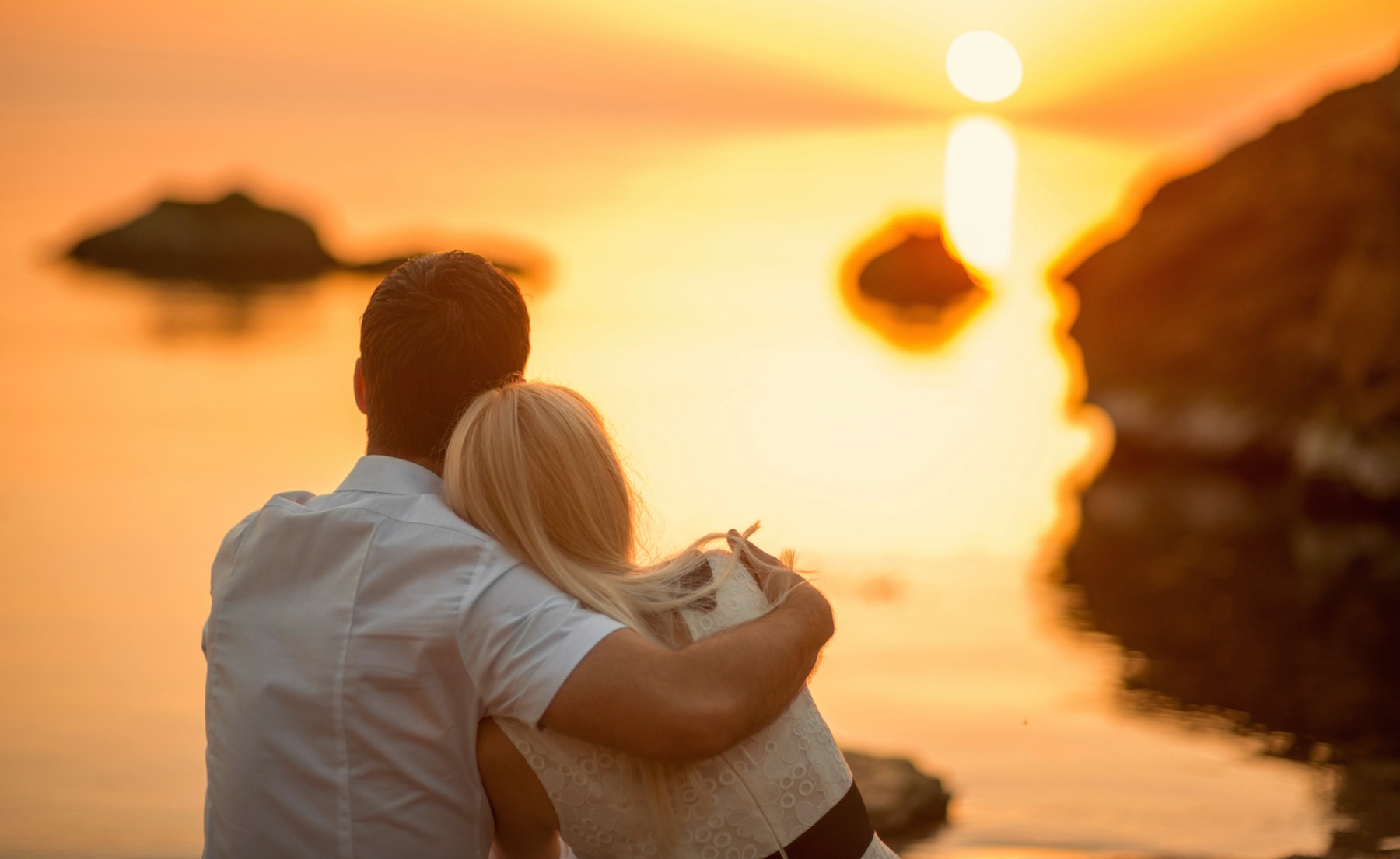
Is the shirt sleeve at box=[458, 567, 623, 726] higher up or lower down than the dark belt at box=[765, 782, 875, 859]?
higher up

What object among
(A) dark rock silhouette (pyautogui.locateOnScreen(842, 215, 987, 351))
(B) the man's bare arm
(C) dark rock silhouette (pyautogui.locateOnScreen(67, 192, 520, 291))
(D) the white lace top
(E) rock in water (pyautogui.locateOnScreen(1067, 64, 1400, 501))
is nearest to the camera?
(B) the man's bare arm

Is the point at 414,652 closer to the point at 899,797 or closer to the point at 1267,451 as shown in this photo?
the point at 899,797

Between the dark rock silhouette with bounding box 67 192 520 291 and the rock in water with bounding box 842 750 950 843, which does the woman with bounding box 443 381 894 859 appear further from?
the dark rock silhouette with bounding box 67 192 520 291

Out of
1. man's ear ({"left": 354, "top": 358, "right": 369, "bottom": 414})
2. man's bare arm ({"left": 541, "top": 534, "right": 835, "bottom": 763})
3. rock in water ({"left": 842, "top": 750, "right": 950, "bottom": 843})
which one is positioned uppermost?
man's ear ({"left": 354, "top": 358, "right": 369, "bottom": 414})

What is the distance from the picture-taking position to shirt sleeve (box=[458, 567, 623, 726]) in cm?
178

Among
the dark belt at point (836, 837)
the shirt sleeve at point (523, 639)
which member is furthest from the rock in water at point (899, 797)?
the shirt sleeve at point (523, 639)

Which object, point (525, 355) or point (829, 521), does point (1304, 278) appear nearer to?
point (829, 521)

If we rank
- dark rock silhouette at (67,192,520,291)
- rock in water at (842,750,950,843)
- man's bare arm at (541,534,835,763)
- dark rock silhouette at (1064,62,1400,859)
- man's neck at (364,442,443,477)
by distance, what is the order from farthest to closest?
1. dark rock silhouette at (67,192,520,291)
2. dark rock silhouette at (1064,62,1400,859)
3. rock in water at (842,750,950,843)
4. man's neck at (364,442,443,477)
5. man's bare arm at (541,534,835,763)

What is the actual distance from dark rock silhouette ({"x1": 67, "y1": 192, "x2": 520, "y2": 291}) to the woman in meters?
Answer: 57.3

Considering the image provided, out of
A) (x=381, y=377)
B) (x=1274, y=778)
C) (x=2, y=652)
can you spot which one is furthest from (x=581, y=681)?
(x=2, y=652)

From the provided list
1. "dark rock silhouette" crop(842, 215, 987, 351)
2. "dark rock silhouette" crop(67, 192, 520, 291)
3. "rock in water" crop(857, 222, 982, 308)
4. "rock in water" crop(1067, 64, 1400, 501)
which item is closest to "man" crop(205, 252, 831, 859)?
"rock in water" crop(1067, 64, 1400, 501)

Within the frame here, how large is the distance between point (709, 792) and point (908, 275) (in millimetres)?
54375

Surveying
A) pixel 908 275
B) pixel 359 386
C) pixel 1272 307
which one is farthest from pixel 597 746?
pixel 908 275

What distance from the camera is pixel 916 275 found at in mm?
55219
